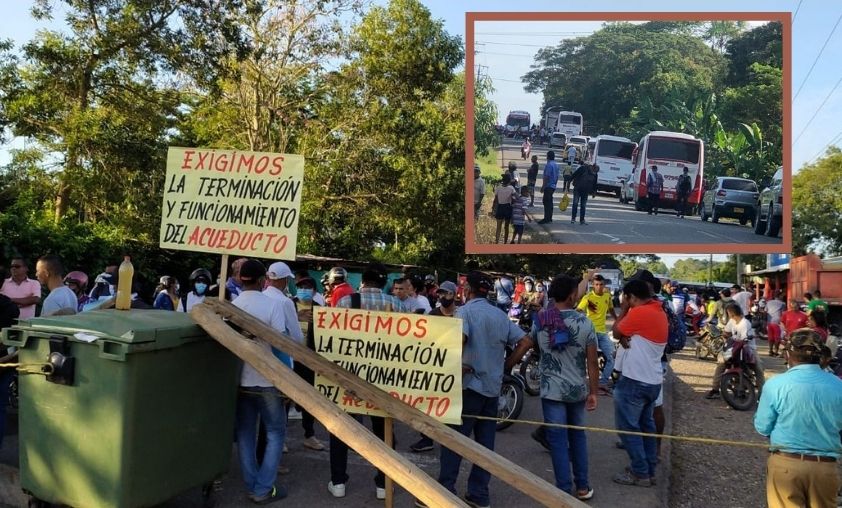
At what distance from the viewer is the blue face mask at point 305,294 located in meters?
7.65

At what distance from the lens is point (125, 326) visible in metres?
Result: 4.06

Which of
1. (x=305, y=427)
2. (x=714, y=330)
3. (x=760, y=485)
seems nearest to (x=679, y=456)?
(x=760, y=485)

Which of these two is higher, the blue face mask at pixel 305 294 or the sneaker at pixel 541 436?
the blue face mask at pixel 305 294

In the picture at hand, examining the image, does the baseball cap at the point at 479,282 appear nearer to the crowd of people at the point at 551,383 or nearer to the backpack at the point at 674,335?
the crowd of people at the point at 551,383

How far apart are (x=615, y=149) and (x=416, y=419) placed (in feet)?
48.1

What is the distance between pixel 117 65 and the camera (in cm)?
1645

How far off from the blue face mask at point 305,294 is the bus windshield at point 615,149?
11.6 m

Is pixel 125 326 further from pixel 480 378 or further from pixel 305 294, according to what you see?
pixel 305 294

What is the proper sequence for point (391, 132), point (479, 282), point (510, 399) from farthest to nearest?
point (391, 132)
point (510, 399)
point (479, 282)

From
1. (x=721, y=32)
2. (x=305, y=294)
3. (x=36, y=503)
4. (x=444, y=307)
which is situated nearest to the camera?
(x=36, y=503)

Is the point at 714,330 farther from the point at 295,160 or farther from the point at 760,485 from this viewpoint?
the point at 295,160

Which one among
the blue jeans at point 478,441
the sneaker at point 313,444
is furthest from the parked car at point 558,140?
the blue jeans at point 478,441

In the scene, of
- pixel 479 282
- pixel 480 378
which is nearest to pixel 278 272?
pixel 479 282

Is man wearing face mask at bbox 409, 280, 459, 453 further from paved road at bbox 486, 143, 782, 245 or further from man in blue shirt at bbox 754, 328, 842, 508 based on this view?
paved road at bbox 486, 143, 782, 245
